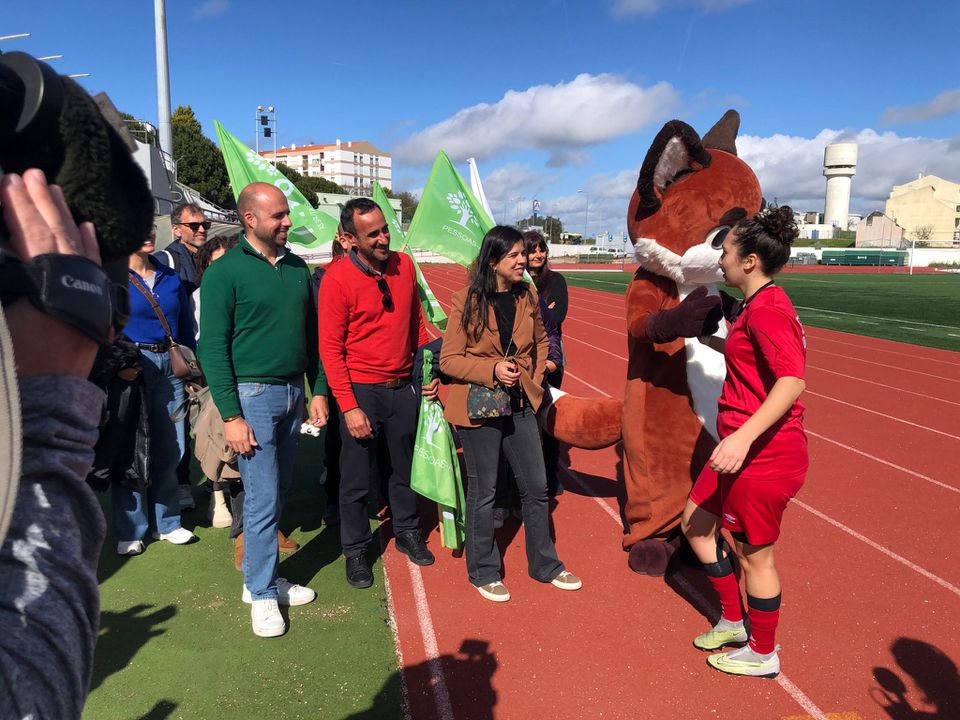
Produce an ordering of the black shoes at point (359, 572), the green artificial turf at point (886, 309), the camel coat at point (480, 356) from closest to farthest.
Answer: the camel coat at point (480, 356)
the black shoes at point (359, 572)
the green artificial turf at point (886, 309)

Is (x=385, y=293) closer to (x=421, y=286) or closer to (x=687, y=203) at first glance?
(x=421, y=286)

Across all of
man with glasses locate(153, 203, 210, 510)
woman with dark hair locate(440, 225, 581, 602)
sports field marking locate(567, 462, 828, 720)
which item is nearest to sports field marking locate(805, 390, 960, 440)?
sports field marking locate(567, 462, 828, 720)

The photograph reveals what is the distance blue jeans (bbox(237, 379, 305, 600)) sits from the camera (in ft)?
9.45

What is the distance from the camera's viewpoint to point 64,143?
670 millimetres

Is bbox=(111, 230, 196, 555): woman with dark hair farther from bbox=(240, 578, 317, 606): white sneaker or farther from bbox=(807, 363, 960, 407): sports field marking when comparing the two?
bbox=(807, 363, 960, 407): sports field marking

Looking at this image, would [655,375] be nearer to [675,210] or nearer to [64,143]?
[675,210]

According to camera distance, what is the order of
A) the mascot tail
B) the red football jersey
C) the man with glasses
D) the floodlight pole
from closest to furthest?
1. the red football jersey
2. the mascot tail
3. the man with glasses
4. the floodlight pole

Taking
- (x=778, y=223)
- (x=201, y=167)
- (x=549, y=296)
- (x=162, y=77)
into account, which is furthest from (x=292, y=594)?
(x=201, y=167)

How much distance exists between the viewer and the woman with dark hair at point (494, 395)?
3117mm

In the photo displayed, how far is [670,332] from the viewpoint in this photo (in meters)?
2.96

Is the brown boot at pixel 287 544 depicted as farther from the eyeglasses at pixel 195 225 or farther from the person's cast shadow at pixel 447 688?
the eyeglasses at pixel 195 225

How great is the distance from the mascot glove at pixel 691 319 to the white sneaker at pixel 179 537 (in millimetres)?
3093

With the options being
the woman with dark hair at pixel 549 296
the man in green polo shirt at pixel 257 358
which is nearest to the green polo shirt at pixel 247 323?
the man in green polo shirt at pixel 257 358

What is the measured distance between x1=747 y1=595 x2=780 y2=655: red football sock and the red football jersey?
1.87ft
